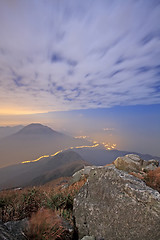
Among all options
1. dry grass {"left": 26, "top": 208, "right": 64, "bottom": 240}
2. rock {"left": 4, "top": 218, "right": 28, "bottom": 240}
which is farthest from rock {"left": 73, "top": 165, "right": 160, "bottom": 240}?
rock {"left": 4, "top": 218, "right": 28, "bottom": 240}

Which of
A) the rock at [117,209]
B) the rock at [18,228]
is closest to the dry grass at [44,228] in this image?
the rock at [18,228]

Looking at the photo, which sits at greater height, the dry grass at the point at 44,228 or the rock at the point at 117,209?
the rock at the point at 117,209

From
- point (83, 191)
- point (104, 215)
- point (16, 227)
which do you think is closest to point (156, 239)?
point (104, 215)

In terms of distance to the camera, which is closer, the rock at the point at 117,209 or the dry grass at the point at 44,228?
the rock at the point at 117,209

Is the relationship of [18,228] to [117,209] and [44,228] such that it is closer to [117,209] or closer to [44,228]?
[44,228]

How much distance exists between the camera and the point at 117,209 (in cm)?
338

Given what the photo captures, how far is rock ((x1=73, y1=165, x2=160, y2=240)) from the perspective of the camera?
2975 mm

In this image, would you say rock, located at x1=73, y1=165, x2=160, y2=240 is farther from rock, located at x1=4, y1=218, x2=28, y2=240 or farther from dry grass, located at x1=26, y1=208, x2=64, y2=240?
rock, located at x1=4, y1=218, x2=28, y2=240

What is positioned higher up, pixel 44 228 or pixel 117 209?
pixel 117 209

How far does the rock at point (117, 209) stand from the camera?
2975mm

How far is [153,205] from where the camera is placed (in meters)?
3.06

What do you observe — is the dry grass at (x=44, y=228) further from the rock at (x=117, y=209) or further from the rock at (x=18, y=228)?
the rock at (x=117, y=209)

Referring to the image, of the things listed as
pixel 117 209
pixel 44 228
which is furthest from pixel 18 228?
pixel 117 209

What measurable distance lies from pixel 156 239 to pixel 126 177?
1.49 meters
